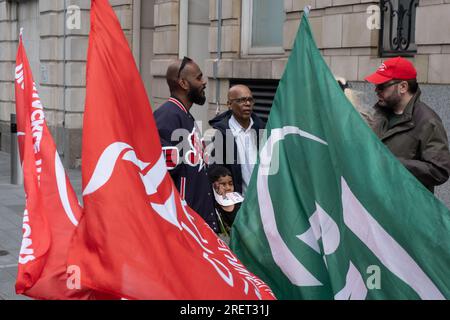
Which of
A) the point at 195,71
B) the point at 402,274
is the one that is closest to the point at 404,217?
the point at 402,274

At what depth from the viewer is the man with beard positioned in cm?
460

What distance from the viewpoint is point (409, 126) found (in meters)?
4.46

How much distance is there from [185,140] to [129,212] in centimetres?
172

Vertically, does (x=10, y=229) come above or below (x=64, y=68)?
below

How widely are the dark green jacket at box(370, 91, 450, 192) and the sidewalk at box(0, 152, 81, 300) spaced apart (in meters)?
3.16

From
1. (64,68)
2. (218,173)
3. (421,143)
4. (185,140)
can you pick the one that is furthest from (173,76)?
(64,68)

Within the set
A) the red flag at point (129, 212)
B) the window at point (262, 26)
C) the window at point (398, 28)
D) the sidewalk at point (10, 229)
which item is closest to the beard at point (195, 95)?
the red flag at point (129, 212)

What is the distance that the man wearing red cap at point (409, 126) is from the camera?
4.30 metres

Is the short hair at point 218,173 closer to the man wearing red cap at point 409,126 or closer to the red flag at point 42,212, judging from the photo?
the man wearing red cap at point 409,126

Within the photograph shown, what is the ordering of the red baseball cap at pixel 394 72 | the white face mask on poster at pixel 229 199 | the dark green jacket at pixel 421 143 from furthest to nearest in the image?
1. the white face mask on poster at pixel 229 199
2. the red baseball cap at pixel 394 72
3. the dark green jacket at pixel 421 143

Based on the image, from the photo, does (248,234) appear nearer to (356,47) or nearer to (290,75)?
(290,75)

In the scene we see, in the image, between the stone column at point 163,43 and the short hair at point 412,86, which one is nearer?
the short hair at point 412,86

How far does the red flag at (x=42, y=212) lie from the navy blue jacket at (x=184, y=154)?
88cm

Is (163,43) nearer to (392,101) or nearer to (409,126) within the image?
(392,101)
